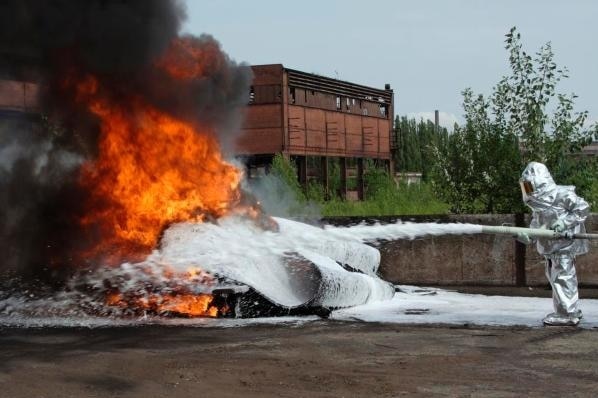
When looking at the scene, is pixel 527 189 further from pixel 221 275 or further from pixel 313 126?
pixel 313 126

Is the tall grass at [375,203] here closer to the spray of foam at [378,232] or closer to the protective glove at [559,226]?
the spray of foam at [378,232]

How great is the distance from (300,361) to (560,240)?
3.43m

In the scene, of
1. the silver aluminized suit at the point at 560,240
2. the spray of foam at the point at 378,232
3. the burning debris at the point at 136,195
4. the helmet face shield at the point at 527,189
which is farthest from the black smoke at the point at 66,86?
the silver aluminized suit at the point at 560,240

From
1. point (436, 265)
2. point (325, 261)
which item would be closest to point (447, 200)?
point (436, 265)

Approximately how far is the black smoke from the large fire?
16 centimetres

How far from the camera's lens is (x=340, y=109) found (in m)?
31.1

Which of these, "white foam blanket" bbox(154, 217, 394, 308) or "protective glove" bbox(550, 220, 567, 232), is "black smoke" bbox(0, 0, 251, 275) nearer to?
Answer: "white foam blanket" bbox(154, 217, 394, 308)

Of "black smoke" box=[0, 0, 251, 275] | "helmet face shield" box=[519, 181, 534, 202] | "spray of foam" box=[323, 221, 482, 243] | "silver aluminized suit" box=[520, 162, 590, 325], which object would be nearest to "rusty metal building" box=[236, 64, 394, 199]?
"spray of foam" box=[323, 221, 482, 243]

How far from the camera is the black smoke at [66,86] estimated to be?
10.7 m

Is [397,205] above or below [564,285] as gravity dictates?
above

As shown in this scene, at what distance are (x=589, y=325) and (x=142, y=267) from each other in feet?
16.0

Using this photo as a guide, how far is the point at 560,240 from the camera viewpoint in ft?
28.2

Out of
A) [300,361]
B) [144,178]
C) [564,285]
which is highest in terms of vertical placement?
[144,178]

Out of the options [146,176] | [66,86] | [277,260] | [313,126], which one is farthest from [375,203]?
[313,126]
